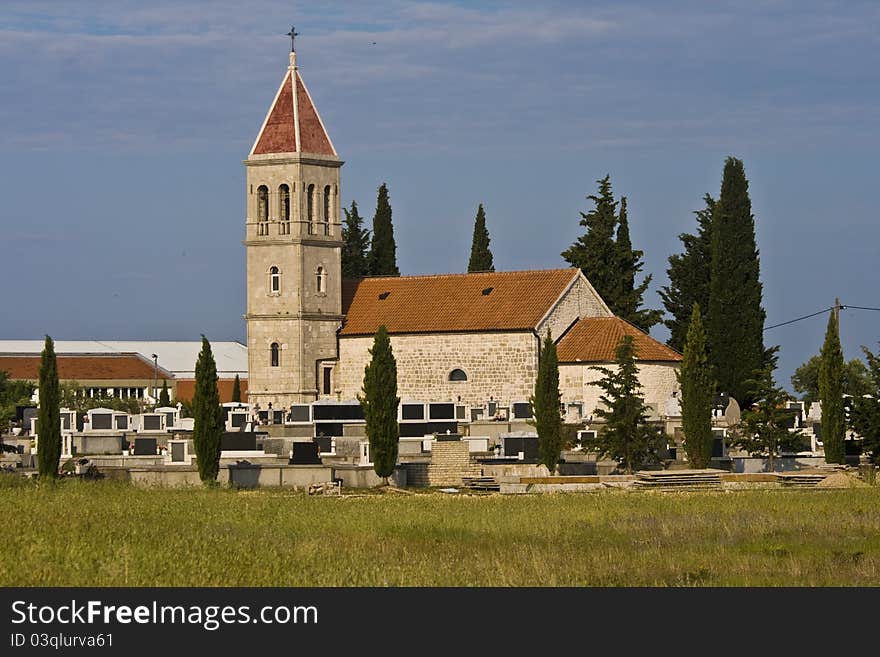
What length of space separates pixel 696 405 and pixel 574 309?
18.7m

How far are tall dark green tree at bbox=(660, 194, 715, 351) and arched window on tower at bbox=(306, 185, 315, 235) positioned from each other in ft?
53.5

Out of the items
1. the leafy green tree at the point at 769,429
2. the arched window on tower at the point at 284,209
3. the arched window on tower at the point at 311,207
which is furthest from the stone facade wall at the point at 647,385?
the arched window on tower at the point at 284,209

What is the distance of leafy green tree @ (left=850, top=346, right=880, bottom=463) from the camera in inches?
1810

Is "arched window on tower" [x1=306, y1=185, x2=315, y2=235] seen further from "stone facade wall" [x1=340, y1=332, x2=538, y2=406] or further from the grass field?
the grass field

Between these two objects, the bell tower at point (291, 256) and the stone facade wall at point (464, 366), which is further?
the bell tower at point (291, 256)

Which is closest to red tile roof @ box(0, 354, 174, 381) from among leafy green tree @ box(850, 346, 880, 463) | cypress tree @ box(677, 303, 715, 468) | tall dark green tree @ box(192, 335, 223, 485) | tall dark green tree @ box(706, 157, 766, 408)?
tall dark green tree @ box(706, 157, 766, 408)

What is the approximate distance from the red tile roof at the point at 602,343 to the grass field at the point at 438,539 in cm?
2292

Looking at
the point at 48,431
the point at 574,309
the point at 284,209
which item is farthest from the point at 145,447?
the point at 574,309

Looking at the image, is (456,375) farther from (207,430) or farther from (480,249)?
(207,430)

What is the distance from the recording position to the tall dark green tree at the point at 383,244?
78.8 m

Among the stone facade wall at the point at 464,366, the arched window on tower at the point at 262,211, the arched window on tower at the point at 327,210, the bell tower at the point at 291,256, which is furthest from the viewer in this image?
the arched window on tower at the point at 327,210

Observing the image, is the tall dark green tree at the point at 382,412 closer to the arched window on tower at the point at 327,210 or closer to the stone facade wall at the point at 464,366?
the stone facade wall at the point at 464,366

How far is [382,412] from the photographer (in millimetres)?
46969
